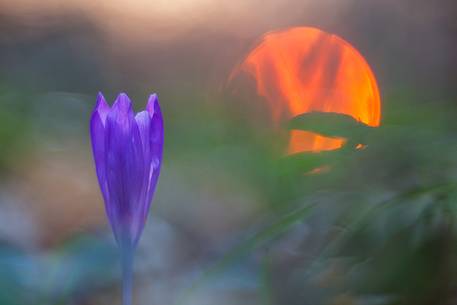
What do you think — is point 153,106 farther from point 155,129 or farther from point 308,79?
point 308,79

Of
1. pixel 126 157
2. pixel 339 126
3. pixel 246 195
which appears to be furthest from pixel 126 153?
pixel 246 195

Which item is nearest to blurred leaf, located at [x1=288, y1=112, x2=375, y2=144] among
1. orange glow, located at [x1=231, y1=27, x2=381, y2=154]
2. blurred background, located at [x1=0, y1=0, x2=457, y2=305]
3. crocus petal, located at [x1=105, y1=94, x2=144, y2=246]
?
blurred background, located at [x1=0, y1=0, x2=457, y2=305]

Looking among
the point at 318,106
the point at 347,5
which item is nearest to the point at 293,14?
the point at 347,5

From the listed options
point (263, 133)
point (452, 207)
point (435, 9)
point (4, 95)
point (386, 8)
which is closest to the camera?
point (452, 207)

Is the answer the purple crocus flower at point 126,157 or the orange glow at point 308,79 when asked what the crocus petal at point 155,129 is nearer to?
the purple crocus flower at point 126,157

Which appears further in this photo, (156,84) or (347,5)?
(347,5)

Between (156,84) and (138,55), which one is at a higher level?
(138,55)

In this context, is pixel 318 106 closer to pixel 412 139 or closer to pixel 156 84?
pixel 412 139
